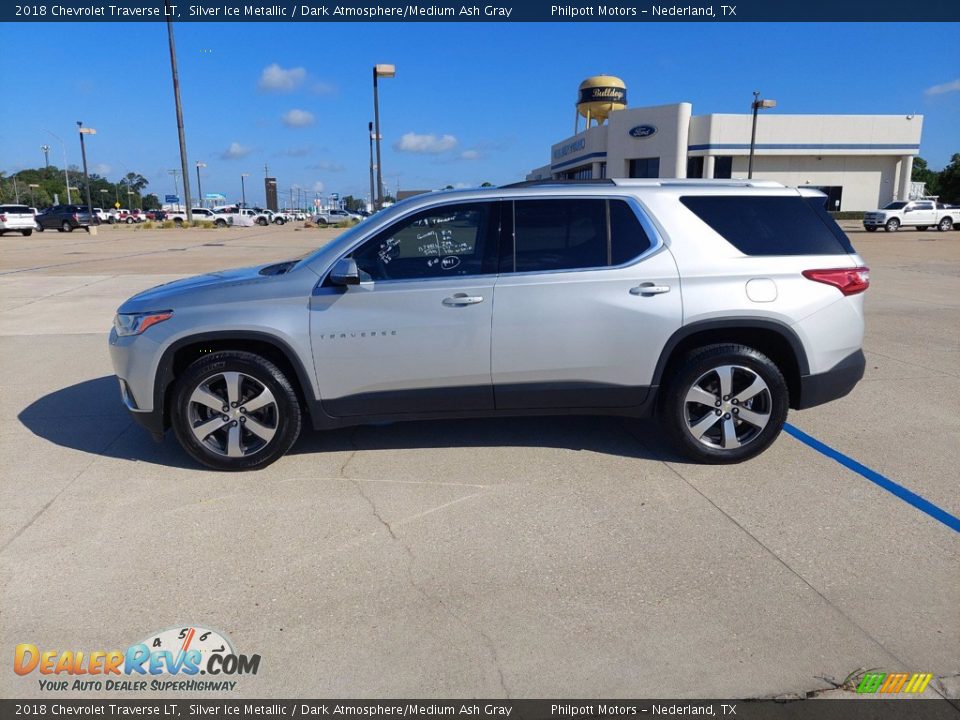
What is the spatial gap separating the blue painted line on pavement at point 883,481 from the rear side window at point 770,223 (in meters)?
1.35

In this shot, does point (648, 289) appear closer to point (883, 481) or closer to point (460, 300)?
→ point (460, 300)

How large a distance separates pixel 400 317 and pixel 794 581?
255cm

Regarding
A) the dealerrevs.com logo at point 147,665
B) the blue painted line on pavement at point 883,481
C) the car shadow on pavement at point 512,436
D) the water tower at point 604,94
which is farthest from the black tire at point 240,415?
the water tower at point 604,94

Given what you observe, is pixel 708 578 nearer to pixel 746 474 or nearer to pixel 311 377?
pixel 746 474

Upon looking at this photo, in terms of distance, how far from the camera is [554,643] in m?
2.83

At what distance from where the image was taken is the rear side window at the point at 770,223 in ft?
15.0

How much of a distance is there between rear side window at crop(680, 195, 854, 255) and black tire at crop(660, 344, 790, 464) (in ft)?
2.31

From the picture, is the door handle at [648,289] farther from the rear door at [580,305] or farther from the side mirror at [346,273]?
the side mirror at [346,273]

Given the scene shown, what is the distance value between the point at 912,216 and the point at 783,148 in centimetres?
1648

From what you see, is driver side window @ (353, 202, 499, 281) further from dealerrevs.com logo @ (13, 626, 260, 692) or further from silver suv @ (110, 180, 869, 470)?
dealerrevs.com logo @ (13, 626, 260, 692)

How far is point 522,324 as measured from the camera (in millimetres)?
4367

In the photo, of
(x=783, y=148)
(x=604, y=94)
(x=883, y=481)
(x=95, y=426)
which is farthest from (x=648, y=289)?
(x=604, y=94)

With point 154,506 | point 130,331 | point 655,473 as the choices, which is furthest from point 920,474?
point 130,331

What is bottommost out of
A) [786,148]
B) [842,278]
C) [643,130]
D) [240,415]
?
[240,415]
